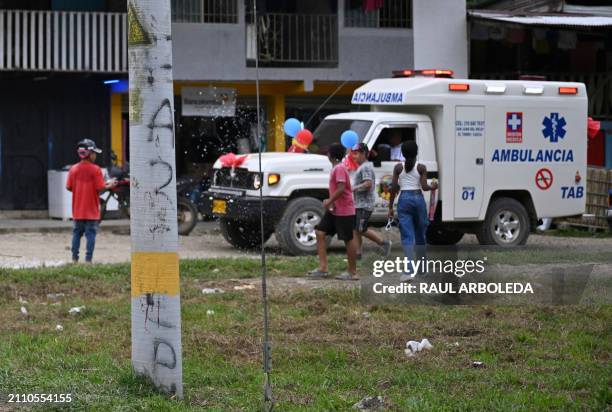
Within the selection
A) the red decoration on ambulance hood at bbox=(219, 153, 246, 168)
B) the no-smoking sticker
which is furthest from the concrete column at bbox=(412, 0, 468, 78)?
the red decoration on ambulance hood at bbox=(219, 153, 246, 168)

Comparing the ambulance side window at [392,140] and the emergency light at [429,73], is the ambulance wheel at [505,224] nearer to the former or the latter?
the ambulance side window at [392,140]

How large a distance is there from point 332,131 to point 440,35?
23.6ft

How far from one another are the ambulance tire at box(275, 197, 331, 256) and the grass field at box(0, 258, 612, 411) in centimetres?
420

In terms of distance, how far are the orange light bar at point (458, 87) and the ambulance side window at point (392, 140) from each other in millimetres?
829

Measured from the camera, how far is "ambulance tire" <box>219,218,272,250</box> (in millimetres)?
18234

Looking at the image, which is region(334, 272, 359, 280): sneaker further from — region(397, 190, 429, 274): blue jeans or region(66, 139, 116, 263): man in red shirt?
region(66, 139, 116, 263): man in red shirt

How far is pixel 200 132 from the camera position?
2648 centimetres

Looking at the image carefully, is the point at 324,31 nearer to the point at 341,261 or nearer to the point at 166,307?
the point at 341,261

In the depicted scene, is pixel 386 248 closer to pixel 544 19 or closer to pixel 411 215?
pixel 411 215

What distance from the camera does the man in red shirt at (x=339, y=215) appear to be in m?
13.7

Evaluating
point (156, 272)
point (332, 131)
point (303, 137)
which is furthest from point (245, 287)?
point (156, 272)

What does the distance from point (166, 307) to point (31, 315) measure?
3915mm

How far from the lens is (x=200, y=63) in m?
24.7

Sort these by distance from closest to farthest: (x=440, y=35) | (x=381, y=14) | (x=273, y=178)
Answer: (x=273, y=178), (x=440, y=35), (x=381, y=14)
